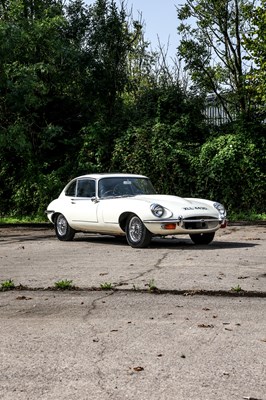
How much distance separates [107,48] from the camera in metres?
28.2

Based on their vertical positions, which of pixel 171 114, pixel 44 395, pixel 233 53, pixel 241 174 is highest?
pixel 233 53

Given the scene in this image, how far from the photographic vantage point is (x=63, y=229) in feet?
50.9

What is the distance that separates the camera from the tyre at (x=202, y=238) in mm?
13983

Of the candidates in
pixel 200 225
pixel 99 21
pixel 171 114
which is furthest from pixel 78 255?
pixel 99 21

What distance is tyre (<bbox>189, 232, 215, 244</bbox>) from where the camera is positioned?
14.0 metres

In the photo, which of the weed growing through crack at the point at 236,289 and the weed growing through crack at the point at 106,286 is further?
the weed growing through crack at the point at 106,286

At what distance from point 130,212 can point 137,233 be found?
42 centimetres

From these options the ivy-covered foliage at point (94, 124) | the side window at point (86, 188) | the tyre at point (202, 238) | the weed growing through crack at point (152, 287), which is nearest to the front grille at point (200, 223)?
the tyre at point (202, 238)

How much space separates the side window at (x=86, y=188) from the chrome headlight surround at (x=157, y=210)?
2.12 m

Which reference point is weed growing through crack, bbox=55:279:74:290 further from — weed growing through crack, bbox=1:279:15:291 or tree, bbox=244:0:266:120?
tree, bbox=244:0:266:120

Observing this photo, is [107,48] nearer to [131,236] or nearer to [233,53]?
[233,53]

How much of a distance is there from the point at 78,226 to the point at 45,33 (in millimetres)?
11974

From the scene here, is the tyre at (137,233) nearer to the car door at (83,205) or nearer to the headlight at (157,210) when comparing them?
the headlight at (157,210)

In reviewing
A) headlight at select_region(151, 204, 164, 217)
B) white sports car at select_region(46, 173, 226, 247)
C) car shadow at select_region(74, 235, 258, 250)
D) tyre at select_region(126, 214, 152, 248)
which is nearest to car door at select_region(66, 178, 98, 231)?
white sports car at select_region(46, 173, 226, 247)
